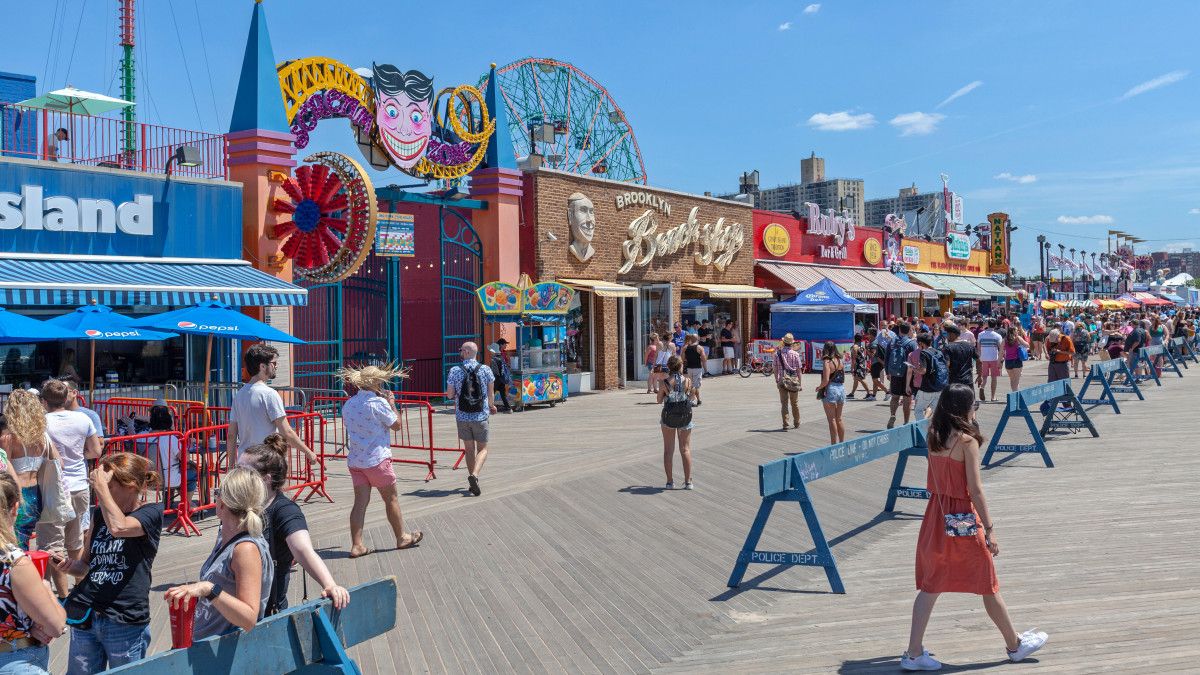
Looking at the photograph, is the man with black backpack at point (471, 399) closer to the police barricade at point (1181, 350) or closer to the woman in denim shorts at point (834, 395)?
the woman in denim shorts at point (834, 395)

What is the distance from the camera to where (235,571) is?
3.68 meters

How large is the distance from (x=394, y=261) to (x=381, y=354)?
183 centimetres

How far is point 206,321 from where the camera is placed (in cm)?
1100

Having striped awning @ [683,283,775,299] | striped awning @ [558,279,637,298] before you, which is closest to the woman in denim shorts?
striped awning @ [558,279,637,298]

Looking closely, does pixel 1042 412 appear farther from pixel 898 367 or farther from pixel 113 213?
pixel 113 213

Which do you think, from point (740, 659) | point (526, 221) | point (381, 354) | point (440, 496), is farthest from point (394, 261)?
point (740, 659)

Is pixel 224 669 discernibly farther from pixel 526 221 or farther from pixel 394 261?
pixel 526 221

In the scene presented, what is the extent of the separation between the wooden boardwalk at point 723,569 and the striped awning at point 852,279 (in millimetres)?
18452

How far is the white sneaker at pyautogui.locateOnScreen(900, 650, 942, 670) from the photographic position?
510cm

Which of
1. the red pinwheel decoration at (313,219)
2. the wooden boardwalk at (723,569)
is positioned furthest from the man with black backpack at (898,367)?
the red pinwheel decoration at (313,219)

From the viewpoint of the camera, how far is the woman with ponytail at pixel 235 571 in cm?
354

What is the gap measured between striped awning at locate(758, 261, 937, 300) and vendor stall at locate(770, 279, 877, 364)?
155 cm

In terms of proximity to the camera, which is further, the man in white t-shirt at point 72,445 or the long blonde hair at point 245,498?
the man in white t-shirt at point 72,445

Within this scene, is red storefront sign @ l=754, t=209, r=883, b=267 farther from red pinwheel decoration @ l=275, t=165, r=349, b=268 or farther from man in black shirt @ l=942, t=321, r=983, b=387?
man in black shirt @ l=942, t=321, r=983, b=387
